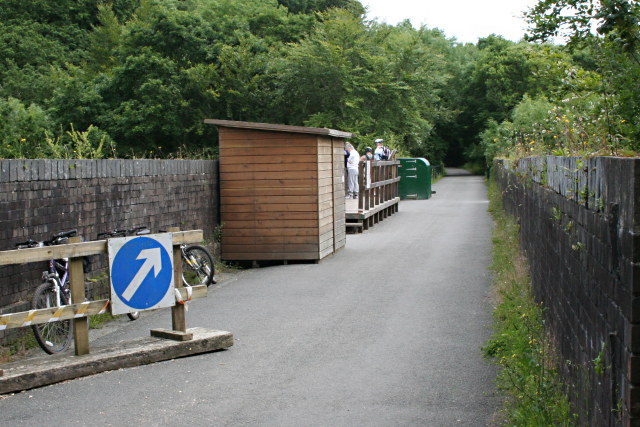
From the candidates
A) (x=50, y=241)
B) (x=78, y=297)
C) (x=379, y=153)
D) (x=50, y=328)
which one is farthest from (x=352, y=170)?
(x=78, y=297)

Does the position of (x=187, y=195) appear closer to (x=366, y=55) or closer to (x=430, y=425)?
(x=430, y=425)

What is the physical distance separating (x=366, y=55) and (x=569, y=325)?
123 ft

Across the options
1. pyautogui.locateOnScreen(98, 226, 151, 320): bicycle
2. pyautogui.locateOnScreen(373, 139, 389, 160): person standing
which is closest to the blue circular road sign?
pyautogui.locateOnScreen(98, 226, 151, 320): bicycle

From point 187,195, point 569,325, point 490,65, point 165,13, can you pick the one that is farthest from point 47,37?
point 569,325

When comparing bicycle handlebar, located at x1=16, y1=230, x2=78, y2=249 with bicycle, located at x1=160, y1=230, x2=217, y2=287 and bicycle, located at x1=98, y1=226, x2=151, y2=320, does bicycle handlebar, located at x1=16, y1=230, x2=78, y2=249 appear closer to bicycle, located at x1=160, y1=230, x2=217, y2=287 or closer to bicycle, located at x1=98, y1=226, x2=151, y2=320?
bicycle, located at x1=98, y1=226, x2=151, y2=320

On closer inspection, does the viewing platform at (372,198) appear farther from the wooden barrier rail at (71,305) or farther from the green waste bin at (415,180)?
the wooden barrier rail at (71,305)

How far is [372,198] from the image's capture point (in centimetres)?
2239

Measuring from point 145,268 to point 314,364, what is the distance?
1872 mm

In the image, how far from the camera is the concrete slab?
21.9ft

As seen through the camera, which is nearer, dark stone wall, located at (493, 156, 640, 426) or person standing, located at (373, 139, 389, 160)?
dark stone wall, located at (493, 156, 640, 426)

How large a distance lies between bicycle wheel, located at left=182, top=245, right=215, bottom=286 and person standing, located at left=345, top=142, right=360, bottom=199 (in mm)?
11670

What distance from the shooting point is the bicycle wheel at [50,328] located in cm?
784

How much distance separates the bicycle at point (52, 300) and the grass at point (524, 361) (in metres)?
4.19

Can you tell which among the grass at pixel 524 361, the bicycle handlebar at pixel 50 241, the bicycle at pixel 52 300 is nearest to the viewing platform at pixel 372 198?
the grass at pixel 524 361
